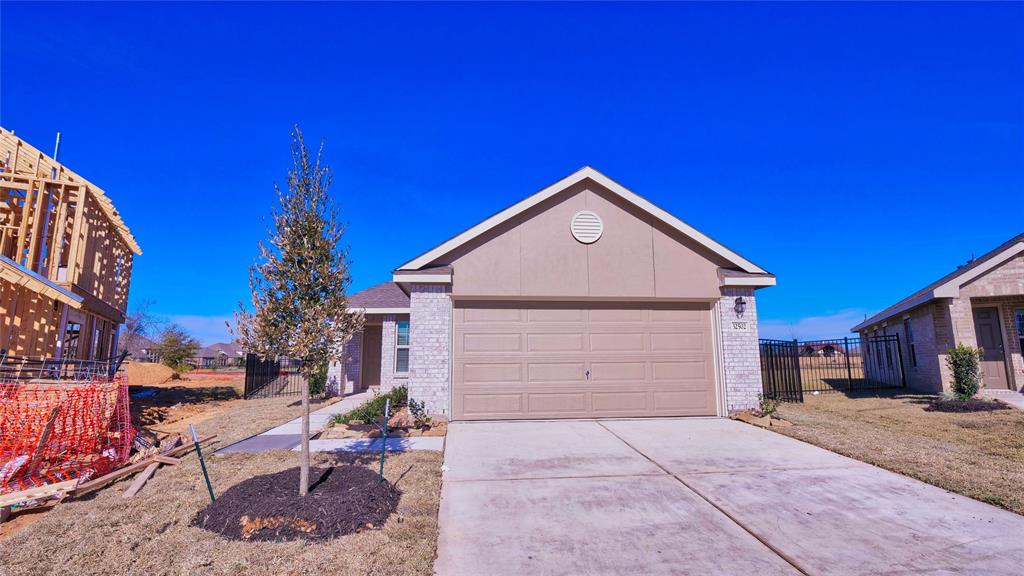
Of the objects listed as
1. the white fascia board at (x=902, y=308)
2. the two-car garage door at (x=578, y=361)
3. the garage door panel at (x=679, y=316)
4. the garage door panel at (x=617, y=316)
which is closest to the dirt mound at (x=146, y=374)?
the two-car garage door at (x=578, y=361)

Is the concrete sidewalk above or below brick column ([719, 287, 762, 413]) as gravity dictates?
below

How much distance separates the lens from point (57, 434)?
6445 mm

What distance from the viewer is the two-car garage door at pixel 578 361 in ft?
34.7

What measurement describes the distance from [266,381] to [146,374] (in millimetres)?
10232

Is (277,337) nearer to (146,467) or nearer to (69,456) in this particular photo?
(146,467)

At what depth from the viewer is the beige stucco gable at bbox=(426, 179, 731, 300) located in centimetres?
1077

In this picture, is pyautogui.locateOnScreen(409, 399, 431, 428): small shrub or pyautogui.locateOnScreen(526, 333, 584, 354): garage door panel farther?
pyautogui.locateOnScreen(526, 333, 584, 354): garage door panel

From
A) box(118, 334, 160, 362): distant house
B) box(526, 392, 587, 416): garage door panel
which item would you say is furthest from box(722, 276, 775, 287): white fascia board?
box(118, 334, 160, 362): distant house

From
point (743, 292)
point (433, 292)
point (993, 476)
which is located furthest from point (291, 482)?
point (743, 292)

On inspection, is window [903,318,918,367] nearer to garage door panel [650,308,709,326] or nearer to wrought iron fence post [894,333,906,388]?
wrought iron fence post [894,333,906,388]

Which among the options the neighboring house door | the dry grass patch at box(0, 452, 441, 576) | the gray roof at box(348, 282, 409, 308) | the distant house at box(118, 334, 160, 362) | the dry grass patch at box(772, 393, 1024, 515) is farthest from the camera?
the distant house at box(118, 334, 160, 362)

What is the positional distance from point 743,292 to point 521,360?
213 inches

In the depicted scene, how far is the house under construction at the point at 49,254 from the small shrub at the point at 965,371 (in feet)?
67.9

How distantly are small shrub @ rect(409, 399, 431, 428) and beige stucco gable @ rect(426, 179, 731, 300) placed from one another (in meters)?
2.48
